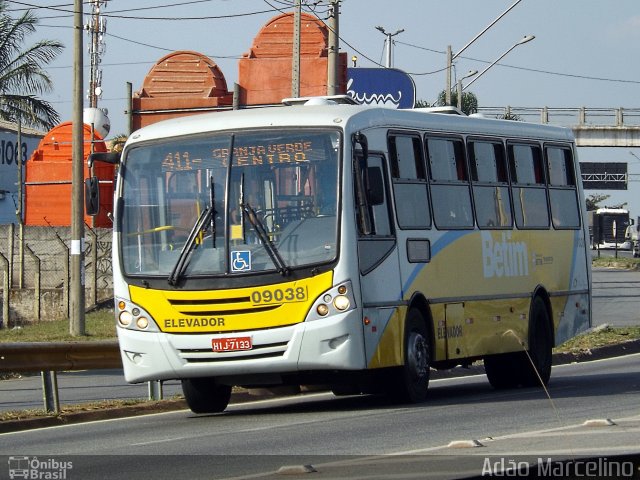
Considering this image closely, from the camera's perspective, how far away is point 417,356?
15.4 meters

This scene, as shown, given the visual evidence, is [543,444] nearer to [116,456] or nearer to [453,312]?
[116,456]

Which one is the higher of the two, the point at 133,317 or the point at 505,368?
the point at 133,317

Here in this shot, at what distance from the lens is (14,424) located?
48.5 ft

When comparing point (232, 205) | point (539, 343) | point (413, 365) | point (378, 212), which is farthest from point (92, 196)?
point (539, 343)

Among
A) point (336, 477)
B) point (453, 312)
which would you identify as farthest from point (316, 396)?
point (336, 477)

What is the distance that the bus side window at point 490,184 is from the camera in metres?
17.6

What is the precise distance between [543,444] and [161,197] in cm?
588

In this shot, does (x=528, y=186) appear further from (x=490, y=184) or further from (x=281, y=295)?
(x=281, y=295)

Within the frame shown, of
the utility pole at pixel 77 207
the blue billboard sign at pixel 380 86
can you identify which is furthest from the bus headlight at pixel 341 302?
the blue billboard sign at pixel 380 86

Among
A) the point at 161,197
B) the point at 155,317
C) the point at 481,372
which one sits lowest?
the point at 481,372

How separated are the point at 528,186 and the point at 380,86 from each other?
25.5 metres

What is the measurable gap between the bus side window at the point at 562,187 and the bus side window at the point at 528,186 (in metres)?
0.29

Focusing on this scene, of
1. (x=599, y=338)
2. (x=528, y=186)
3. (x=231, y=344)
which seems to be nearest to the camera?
(x=231, y=344)

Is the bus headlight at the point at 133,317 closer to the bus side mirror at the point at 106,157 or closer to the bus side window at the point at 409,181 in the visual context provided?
the bus side mirror at the point at 106,157
